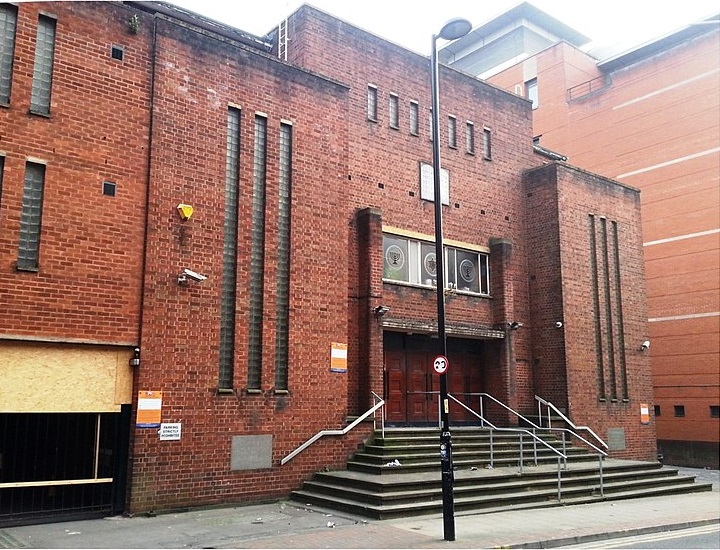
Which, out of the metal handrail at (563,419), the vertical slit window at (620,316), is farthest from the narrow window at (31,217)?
the vertical slit window at (620,316)

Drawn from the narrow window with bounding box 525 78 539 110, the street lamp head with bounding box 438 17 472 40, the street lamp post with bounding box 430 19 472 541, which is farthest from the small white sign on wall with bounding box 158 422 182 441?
the narrow window with bounding box 525 78 539 110

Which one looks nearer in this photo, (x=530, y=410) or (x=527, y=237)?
(x=530, y=410)

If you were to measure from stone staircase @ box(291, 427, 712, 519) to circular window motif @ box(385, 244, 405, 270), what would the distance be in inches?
171

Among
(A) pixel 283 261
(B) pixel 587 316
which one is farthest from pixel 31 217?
(B) pixel 587 316

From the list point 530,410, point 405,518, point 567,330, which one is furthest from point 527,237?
point 405,518

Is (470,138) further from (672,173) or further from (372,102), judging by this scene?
(672,173)

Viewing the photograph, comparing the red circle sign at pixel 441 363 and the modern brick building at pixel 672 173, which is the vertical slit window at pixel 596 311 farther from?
the red circle sign at pixel 441 363

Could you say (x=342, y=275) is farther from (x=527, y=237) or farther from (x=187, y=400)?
(x=527, y=237)

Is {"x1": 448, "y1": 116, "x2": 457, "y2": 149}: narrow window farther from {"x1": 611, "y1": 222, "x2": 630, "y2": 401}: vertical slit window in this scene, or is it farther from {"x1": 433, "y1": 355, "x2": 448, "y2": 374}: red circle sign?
{"x1": 433, "y1": 355, "x2": 448, "y2": 374}: red circle sign

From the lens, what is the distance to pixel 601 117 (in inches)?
1298

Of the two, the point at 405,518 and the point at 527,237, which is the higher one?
the point at 527,237

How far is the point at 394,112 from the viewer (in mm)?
19438

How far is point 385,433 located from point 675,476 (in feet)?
25.8

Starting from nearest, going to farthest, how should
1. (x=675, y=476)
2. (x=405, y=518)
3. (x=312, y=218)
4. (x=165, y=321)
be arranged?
(x=405, y=518)
(x=165, y=321)
(x=312, y=218)
(x=675, y=476)
